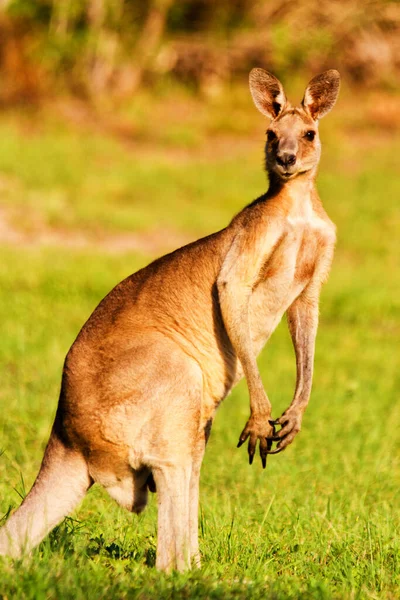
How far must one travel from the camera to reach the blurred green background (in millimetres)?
3508

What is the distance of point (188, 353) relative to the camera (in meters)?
3.52

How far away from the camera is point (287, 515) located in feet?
13.6

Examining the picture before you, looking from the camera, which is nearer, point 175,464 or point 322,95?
point 175,464

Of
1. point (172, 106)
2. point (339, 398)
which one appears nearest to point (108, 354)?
point (339, 398)

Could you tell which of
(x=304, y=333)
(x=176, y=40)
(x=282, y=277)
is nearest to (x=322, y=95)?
(x=282, y=277)

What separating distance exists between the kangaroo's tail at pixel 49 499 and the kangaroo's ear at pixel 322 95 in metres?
1.49

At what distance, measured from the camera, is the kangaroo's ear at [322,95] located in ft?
12.4

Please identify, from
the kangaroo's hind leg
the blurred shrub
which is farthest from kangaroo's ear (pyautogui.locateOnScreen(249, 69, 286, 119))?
the blurred shrub

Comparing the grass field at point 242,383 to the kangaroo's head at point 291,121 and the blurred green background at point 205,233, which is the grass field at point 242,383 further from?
the kangaroo's head at point 291,121

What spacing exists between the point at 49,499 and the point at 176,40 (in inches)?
639

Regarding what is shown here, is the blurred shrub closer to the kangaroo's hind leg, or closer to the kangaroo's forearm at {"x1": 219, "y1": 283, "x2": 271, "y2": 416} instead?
the kangaroo's forearm at {"x1": 219, "y1": 283, "x2": 271, "y2": 416}

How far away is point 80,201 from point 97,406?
1022 cm

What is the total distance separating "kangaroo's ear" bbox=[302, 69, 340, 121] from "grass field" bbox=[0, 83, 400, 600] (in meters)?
1.52

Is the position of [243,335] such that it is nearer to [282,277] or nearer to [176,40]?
[282,277]
